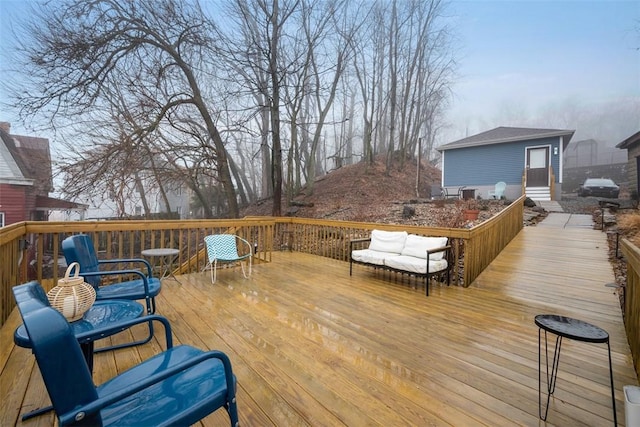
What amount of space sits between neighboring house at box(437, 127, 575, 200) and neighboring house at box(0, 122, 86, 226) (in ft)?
51.2

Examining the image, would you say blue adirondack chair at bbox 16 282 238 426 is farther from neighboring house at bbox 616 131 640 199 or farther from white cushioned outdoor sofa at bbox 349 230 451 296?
neighboring house at bbox 616 131 640 199

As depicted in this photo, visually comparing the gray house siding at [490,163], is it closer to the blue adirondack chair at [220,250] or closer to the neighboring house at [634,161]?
the neighboring house at [634,161]

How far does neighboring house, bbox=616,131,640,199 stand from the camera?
10.6 metres

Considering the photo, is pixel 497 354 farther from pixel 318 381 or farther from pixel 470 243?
pixel 470 243

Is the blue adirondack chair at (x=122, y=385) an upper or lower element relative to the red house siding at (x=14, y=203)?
lower

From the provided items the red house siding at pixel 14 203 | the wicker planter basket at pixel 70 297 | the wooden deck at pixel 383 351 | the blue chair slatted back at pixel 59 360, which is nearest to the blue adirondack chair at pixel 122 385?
the blue chair slatted back at pixel 59 360

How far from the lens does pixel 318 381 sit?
2.04 meters

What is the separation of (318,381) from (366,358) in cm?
49

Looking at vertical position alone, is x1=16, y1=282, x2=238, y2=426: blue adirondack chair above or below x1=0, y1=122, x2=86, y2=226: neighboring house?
below

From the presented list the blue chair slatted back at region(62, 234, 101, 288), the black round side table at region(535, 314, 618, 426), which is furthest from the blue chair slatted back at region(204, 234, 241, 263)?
the black round side table at region(535, 314, 618, 426)

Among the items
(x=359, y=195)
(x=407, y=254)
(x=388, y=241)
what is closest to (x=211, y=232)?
(x=388, y=241)

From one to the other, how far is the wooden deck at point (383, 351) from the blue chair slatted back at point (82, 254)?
2.35 ft

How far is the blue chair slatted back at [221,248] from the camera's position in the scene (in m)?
4.46

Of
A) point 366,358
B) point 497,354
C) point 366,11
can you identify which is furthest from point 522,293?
point 366,11
